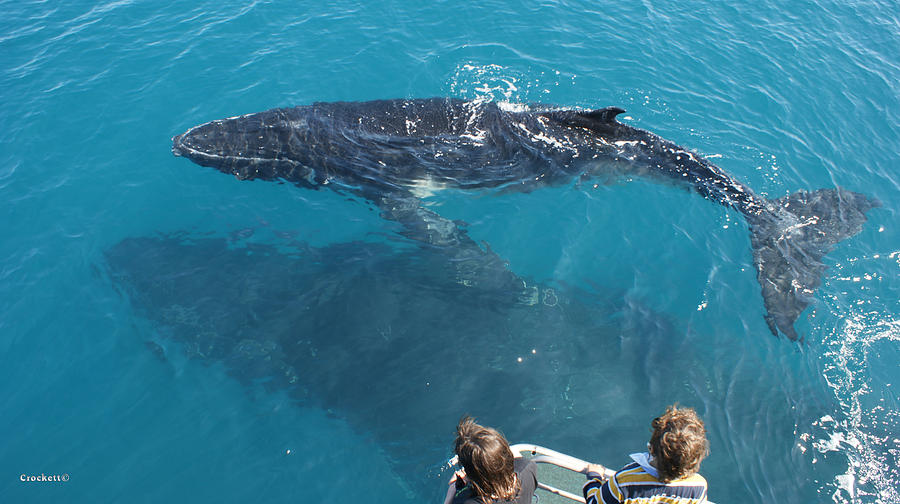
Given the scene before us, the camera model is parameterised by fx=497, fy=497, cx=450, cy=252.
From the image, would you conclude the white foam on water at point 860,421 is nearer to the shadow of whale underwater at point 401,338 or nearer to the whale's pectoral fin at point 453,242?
the shadow of whale underwater at point 401,338

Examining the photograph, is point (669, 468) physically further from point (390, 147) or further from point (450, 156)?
point (390, 147)

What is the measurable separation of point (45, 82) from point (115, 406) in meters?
11.7

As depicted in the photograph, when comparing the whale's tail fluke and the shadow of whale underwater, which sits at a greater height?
the whale's tail fluke

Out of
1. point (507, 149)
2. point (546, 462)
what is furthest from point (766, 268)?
point (546, 462)

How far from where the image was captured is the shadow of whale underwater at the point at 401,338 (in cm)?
863

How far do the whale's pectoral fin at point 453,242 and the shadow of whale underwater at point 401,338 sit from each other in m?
0.24

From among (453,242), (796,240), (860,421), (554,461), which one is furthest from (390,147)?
(860,421)

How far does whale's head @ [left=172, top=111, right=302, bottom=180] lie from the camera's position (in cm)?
1207

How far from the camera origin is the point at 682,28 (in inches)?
675

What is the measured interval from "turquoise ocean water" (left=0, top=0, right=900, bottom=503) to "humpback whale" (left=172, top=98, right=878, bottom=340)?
0.47 meters

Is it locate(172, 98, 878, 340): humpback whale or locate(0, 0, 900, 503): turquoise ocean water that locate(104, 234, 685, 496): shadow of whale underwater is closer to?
locate(0, 0, 900, 503): turquoise ocean water

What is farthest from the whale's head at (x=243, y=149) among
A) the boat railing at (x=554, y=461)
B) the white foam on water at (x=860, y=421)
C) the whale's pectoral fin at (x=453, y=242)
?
the white foam on water at (x=860, y=421)

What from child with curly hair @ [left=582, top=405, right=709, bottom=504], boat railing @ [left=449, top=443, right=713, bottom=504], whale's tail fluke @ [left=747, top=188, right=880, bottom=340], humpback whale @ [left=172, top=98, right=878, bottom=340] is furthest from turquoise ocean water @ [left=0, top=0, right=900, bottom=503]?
child with curly hair @ [left=582, top=405, right=709, bottom=504]

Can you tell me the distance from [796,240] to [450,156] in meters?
7.87
